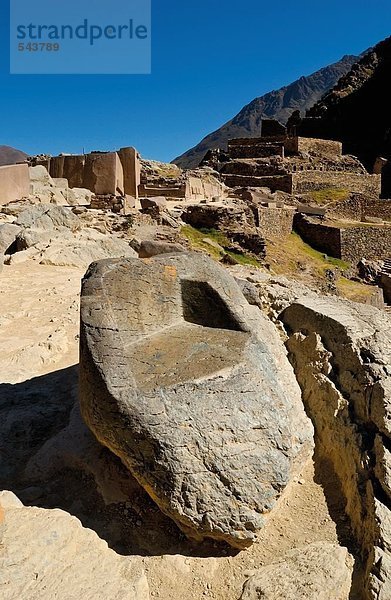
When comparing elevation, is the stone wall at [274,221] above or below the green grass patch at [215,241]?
above

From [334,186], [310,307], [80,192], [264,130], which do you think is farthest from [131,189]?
[264,130]

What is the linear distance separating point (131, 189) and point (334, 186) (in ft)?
48.6

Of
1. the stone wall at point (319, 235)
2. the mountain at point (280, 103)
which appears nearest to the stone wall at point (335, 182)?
the stone wall at point (319, 235)

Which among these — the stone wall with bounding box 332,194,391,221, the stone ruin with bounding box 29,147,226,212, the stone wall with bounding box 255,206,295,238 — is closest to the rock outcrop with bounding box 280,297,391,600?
the stone ruin with bounding box 29,147,226,212

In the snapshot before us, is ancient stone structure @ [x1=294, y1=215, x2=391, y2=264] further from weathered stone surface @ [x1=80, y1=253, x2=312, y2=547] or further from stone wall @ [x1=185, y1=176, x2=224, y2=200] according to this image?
weathered stone surface @ [x1=80, y1=253, x2=312, y2=547]

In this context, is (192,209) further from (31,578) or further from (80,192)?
(31,578)

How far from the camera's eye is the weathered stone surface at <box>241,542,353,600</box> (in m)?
2.04

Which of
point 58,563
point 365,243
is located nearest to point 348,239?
point 365,243

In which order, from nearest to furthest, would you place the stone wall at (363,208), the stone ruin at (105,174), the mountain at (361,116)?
the stone ruin at (105,174) → the stone wall at (363,208) → the mountain at (361,116)

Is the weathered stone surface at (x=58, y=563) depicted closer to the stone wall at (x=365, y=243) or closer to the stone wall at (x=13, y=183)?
the stone wall at (x=13, y=183)

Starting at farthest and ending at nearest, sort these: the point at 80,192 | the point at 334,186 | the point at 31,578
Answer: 1. the point at 334,186
2. the point at 80,192
3. the point at 31,578

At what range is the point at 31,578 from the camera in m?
2.04

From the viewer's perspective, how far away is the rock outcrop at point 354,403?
223 cm

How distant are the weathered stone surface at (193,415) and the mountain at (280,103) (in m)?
93.8
